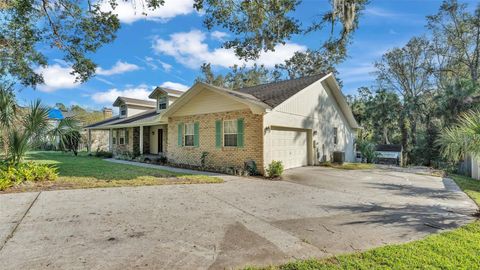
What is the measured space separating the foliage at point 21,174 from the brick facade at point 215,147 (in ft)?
21.4

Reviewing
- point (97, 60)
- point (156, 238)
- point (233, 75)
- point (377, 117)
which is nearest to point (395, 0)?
point (156, 238)

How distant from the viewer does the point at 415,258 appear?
3.23 m

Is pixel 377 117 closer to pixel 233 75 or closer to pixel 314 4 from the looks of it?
pixel 233 75

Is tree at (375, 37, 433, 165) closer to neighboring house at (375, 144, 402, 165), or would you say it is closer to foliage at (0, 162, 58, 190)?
neighboring house at (375, 144, 402, 165)

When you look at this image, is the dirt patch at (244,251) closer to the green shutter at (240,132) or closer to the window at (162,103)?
the green shutter at (240,132)

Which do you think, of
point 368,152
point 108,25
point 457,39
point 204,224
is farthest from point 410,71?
point 204,224

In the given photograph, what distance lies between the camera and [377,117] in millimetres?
26203

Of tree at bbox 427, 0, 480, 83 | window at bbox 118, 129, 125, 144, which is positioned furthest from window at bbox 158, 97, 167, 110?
tree at bbox 427, 0, 480, 83

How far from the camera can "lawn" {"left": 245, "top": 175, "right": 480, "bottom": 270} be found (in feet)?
9.96

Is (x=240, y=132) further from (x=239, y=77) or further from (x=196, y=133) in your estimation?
(x=239, y=77)

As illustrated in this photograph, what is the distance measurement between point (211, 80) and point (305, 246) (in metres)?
33.8

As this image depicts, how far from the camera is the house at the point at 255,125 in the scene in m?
11.2

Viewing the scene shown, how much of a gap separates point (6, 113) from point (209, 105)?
7671 mm

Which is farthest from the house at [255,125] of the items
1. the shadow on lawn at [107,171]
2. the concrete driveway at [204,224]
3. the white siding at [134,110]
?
the white siding at [134,110]
